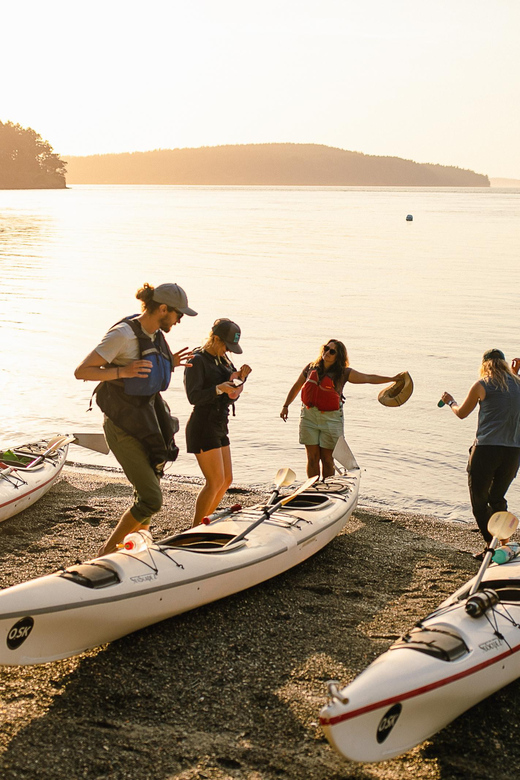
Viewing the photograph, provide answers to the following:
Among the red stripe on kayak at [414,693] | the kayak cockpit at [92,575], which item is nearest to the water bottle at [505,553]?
the red stripe on kayak at [414,693]

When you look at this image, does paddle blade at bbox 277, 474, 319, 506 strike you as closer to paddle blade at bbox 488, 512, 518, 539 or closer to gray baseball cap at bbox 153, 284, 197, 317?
paddle blade at bbox 488, 512, 518, 539

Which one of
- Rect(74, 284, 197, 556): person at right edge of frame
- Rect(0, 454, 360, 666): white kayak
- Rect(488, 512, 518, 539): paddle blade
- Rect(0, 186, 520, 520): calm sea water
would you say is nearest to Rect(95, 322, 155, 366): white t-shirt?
Rect(74, 284, 197, 556): person at right edge of frame

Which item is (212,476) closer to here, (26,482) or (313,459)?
(313,459)

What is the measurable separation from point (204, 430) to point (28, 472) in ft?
8.22

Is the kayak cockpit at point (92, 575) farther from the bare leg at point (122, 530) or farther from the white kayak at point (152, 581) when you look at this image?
the bare leg at point (122, 530)

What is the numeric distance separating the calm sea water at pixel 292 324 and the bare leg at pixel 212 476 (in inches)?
129

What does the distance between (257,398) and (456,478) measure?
460cm

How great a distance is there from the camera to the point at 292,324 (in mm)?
20516

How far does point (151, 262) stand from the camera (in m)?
35.4

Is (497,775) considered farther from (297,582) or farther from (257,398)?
(257,398)

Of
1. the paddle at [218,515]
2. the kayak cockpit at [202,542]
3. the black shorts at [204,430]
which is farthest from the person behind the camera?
the black shorts at [204,430]

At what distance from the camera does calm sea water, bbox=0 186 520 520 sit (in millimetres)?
11016

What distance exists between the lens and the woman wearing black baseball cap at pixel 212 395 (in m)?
6.03

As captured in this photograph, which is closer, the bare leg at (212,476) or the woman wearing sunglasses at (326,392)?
the bare leg at (212,476)
